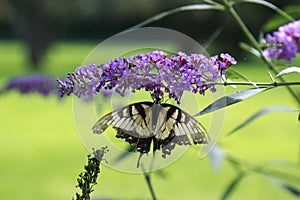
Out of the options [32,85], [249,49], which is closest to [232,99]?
[249,49]

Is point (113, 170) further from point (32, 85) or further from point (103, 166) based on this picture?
point (32, 85)

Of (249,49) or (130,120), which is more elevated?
(249,49)

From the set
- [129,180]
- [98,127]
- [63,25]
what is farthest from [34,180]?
[63,25]

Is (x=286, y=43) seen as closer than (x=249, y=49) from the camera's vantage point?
Yes

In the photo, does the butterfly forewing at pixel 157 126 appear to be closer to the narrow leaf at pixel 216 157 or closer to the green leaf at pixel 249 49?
the green leaf at pixel 249 49

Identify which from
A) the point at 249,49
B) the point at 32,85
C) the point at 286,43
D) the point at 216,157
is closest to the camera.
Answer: the point at 286,43

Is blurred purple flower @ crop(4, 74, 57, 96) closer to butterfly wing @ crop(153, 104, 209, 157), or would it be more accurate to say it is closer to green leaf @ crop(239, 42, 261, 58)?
green leaf @ crop(239, 42, 261, 58)

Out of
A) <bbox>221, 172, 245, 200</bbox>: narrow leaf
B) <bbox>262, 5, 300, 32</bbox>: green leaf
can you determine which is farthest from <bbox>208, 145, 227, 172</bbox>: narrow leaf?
<bbox>262, 5, 300, 32</bbox>: green leaf

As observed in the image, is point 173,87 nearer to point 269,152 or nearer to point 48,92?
point 48,92
